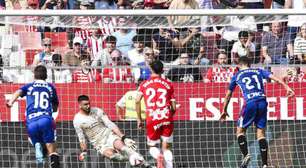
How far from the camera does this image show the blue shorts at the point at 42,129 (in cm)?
1617

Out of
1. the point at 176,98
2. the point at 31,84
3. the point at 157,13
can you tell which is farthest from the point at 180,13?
the point at 31,84

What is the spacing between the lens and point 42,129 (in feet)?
53.1

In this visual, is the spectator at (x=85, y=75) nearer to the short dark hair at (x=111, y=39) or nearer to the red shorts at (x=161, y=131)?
the short dark hair at (x=111, y=39)

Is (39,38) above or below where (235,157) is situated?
above

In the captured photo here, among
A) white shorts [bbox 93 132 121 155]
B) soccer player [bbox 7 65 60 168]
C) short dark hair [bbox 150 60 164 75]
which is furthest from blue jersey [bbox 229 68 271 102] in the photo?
soccer player [bbox 7 65 60 168]

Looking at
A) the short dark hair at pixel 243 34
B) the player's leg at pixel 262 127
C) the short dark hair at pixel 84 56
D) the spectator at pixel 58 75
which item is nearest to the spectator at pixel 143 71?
the short dark hair at pixel 84 56

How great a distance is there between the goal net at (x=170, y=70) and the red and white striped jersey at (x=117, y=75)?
17 millimetres

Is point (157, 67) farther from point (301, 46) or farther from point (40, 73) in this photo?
point (301, 46)

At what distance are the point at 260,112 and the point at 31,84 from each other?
3.65m

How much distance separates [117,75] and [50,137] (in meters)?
2.01

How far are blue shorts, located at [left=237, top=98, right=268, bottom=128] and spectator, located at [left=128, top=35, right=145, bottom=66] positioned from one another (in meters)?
2.20

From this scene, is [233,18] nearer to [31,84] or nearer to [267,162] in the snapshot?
[267,162]

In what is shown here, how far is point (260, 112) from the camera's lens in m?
16.7

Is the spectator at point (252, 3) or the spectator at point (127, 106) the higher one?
the spectator at point (252, 3)
